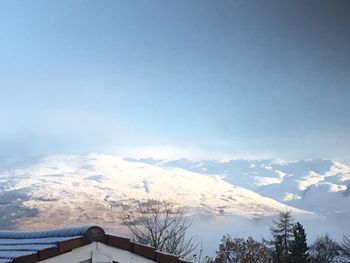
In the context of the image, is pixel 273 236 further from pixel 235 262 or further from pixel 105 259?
pixel 105 259

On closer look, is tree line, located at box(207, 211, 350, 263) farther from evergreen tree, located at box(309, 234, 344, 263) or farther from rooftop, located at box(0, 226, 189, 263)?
rooftop, located at box(0, 226, 189, 263)

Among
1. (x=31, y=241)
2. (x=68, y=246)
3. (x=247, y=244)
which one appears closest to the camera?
(x=68, y=246)

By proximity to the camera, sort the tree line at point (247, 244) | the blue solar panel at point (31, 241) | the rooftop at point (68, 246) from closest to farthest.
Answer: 1. the rooftop at point (68, 246)
2. the blue solar panel at point (31, 241)
3. the tree line at point (247, 244)

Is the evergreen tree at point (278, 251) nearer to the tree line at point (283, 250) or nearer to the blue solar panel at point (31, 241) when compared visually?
the tree line at point (283, 250)

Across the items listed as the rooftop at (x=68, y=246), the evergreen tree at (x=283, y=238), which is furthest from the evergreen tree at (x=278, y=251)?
the rooftop at (x=68, y=246)

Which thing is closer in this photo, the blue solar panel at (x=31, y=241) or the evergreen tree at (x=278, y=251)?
the blue solar panel at (x=31, y=241)

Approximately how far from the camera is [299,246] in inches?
853

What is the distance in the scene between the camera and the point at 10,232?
4281 mm

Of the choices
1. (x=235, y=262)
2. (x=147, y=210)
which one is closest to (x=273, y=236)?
(x=235, y=262)

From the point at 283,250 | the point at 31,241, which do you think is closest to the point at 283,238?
the point at 283,250

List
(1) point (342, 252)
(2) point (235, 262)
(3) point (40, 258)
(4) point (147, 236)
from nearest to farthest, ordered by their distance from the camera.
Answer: (3) point (40, 258) < (4) point (147, 236) < (2) point (235, 262) < (1) point (342, 252)

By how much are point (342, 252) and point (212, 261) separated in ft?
26.9

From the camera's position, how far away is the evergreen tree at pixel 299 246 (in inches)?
842

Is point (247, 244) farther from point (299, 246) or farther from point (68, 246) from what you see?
point (68, 246)
